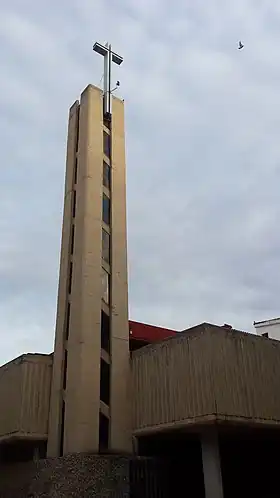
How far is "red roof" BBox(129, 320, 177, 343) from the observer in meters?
27.8

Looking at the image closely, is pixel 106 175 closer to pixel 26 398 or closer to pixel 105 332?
pixel 105 332

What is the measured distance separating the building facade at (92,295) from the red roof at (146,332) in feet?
10.4

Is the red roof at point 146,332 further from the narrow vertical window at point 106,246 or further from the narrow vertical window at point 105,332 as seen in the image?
the narrow vertical window at point 106,246

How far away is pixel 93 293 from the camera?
79.3 ft

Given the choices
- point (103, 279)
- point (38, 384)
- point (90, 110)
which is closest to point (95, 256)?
point (103, 279)

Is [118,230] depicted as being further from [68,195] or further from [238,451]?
[238,451]

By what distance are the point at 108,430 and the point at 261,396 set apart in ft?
22.1

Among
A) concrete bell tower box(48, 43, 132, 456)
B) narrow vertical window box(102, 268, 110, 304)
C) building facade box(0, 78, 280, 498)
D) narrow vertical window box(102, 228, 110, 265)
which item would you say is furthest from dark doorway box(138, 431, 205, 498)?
narrow vertical window box(102, 228, 110, 265)

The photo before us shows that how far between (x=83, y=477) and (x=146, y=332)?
9.99m

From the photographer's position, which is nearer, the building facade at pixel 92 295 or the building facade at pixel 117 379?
the building facade at pixel 117 379

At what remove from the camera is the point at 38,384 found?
952 inches

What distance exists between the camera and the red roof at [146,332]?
91.0 ft

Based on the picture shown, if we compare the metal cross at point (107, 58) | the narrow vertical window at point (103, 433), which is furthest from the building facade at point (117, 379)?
the metal cross at point (107, 58)

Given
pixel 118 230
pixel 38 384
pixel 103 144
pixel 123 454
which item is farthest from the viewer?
pixel 103 144
